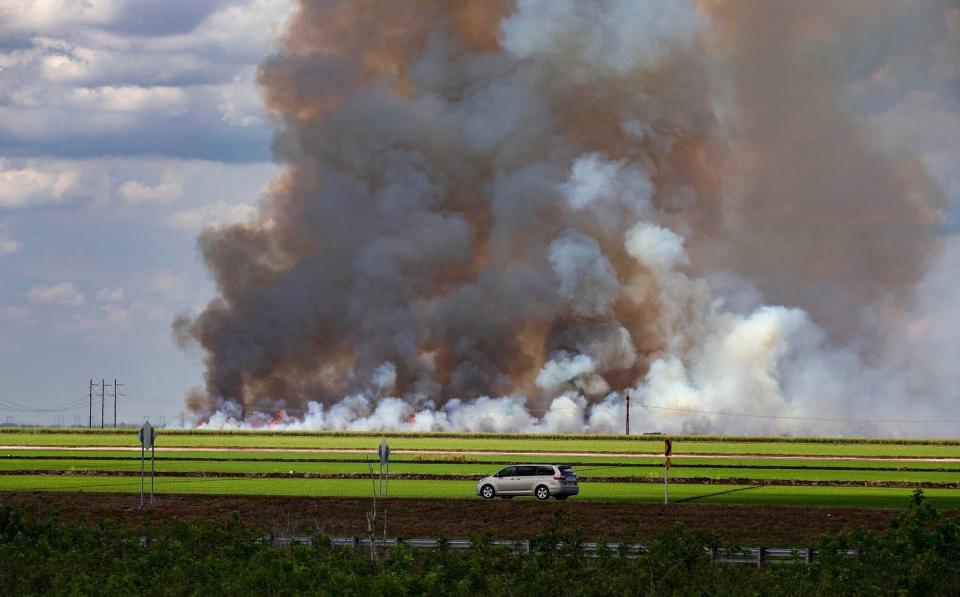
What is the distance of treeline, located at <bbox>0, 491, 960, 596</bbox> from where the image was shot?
2261 cm

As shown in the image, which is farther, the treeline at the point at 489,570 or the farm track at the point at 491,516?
the farm track at the point at 491,516

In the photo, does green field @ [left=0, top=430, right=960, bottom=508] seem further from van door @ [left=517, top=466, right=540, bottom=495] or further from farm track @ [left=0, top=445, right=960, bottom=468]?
van door @ [left=517, top=466, right=540, bottom=495]

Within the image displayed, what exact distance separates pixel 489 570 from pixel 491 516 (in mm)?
16843

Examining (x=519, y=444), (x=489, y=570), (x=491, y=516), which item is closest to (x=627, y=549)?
(x=489, y=570)

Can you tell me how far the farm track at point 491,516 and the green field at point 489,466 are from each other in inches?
146

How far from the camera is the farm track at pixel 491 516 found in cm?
3784

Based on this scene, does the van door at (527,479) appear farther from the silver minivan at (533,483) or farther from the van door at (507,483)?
the van door at (507,483)

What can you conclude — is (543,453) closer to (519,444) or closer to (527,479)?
(519,444)

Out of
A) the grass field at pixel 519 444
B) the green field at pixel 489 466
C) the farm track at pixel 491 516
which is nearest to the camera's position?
the farm track at pixel 491 516

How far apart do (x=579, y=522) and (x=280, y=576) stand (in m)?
17.7

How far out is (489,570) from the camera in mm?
25156

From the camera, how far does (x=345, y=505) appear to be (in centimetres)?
4384

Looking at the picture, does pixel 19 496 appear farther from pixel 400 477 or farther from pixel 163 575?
pixel 163 575

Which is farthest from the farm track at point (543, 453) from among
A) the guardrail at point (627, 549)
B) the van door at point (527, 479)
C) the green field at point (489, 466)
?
the guardrail at point (627, 549)
